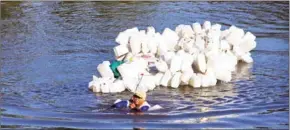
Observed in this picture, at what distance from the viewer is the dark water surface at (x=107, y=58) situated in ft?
Answer: 36.6

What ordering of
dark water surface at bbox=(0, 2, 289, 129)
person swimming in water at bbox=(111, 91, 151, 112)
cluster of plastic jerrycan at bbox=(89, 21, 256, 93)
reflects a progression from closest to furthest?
dark water surface at bbox=(0, 2, 289, 129), person swimming in water at bbox=(111, 91, 151, 112), cluster of plastic jerrycan at bbox=(89, 21, 256, 93)

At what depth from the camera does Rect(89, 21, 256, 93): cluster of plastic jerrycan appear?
1298 cm

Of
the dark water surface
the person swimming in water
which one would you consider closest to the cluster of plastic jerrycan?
the dark water surface

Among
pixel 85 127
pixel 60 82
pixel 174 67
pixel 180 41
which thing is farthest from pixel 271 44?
pixel 85 127

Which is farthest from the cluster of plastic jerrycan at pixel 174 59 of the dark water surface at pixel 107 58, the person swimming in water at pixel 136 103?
the person swimming in water at pixel 136 103

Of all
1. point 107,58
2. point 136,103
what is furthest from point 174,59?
point 107,58

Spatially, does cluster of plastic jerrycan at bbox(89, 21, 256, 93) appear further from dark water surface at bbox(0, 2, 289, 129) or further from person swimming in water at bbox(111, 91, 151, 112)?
person swimming in water at bbox(111, 91, 151, 112)

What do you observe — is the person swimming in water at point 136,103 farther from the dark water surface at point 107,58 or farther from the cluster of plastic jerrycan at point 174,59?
the cluster of plastic jerrycan at point 174,59

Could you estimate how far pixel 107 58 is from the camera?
15.8 metres

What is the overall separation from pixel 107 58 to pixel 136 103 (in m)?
4.45

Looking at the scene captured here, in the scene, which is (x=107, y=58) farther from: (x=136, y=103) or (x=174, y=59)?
(x=136, y=103)

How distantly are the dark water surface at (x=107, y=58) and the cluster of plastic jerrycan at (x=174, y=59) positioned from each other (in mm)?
218

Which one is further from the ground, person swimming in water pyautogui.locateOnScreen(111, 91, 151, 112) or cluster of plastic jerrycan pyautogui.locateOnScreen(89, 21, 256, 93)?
cluster of plastic jerrycan pyautogui.locateOnScreen(89, 21, 256, 93)

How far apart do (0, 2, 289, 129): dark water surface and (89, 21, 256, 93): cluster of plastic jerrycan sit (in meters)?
0.22
